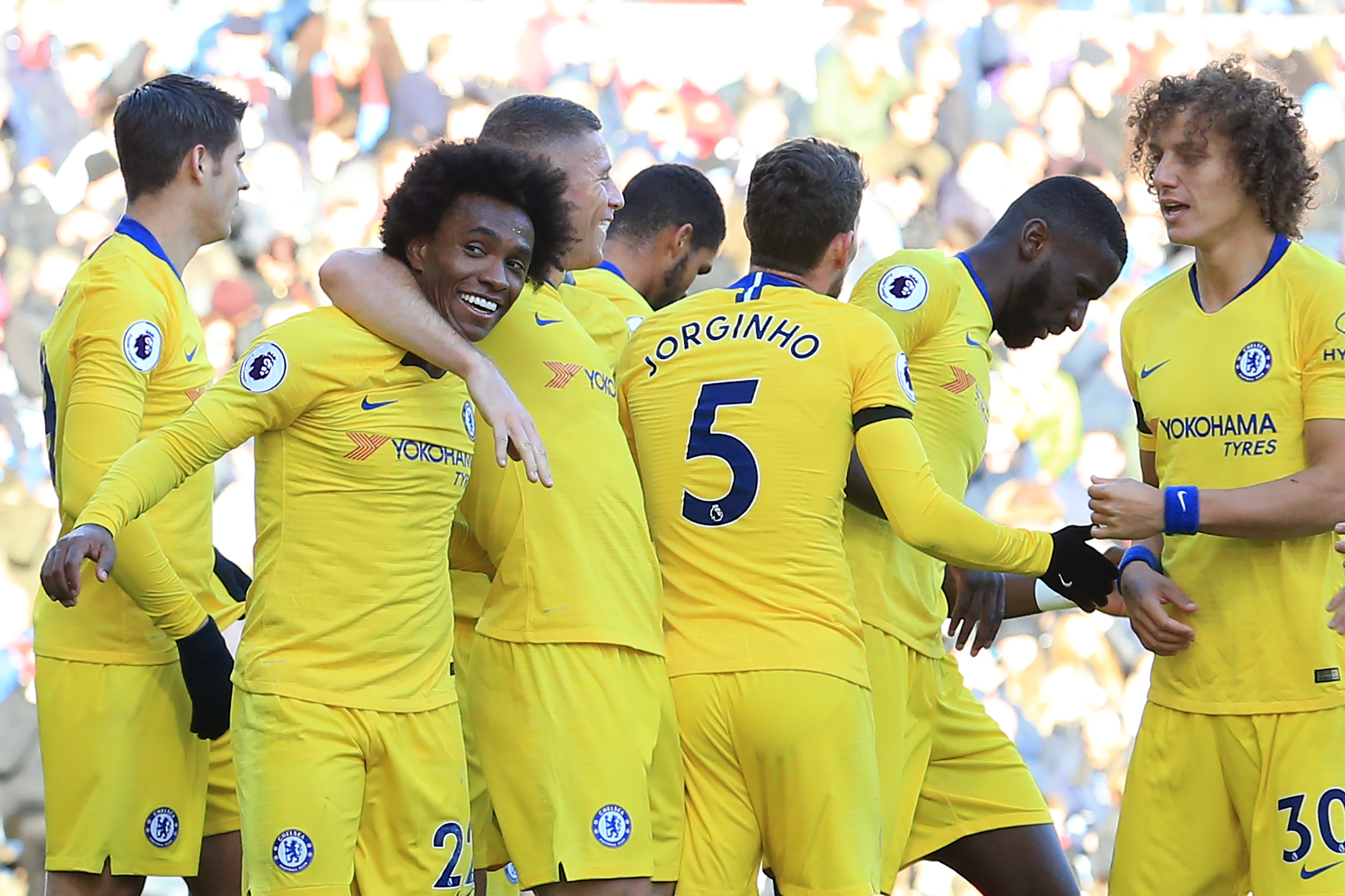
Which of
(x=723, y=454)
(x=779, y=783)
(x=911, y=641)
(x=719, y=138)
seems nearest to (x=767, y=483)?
(x=723, y=454)

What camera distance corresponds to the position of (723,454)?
313 centimetres

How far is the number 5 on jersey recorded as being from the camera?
10.2 ft

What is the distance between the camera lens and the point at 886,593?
361 cm

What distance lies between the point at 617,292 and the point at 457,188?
1055mm

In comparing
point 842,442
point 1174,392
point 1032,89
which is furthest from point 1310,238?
point 842,442

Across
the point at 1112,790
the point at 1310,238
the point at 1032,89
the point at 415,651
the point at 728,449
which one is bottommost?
the point at 1112,790

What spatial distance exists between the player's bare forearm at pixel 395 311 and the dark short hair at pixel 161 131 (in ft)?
2.91

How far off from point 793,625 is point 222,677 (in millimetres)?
1267

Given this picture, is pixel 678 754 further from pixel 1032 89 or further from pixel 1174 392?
pixel 1032 89

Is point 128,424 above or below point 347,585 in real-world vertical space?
above

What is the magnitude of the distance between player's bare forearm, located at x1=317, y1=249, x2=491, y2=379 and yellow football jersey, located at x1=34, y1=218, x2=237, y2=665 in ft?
2.10

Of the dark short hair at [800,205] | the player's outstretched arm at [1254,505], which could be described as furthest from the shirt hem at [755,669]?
the dark short hair at [800,205]

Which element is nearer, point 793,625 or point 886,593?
point 793,625

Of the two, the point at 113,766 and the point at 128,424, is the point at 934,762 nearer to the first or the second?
the point at 113,766
